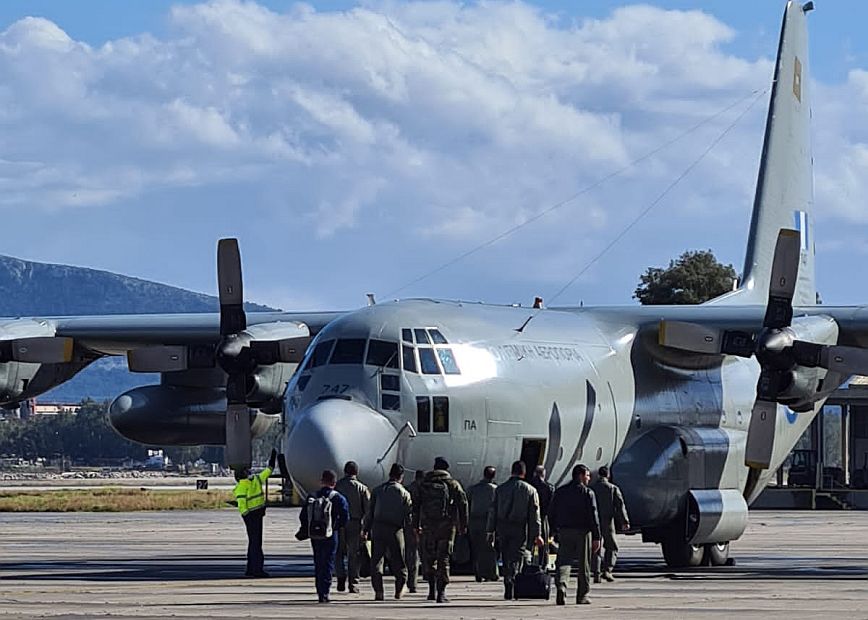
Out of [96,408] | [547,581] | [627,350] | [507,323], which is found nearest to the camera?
[547,581]

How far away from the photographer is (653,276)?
69.8 m

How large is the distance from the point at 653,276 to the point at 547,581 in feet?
172

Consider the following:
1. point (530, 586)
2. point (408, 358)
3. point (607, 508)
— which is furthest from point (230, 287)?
point (530, 586)

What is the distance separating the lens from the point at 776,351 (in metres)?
22.5

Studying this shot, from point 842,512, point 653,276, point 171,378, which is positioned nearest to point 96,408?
point 653,276

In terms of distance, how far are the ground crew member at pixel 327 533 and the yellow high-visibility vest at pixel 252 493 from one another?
11.5ft

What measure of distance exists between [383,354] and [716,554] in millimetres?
7324

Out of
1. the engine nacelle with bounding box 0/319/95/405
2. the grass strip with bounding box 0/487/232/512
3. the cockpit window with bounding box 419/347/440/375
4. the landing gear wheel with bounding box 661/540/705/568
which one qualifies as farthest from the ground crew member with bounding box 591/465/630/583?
the grass strip with bounding box 0/487/232/512

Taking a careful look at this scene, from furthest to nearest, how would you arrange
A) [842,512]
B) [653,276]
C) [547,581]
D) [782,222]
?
[653,276]
[842,512]
[782,222]
[547,581]

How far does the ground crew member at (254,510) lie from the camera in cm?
2144

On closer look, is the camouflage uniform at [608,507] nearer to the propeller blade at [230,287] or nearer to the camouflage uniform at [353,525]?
the camouflage uniform at [353,525]

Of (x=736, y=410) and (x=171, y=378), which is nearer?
(x=736, y=410)

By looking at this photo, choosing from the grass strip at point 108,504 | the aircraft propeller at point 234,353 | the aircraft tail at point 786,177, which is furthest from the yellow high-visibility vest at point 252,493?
the grass strip at point 108,504

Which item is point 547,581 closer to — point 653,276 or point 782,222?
point 782,222
